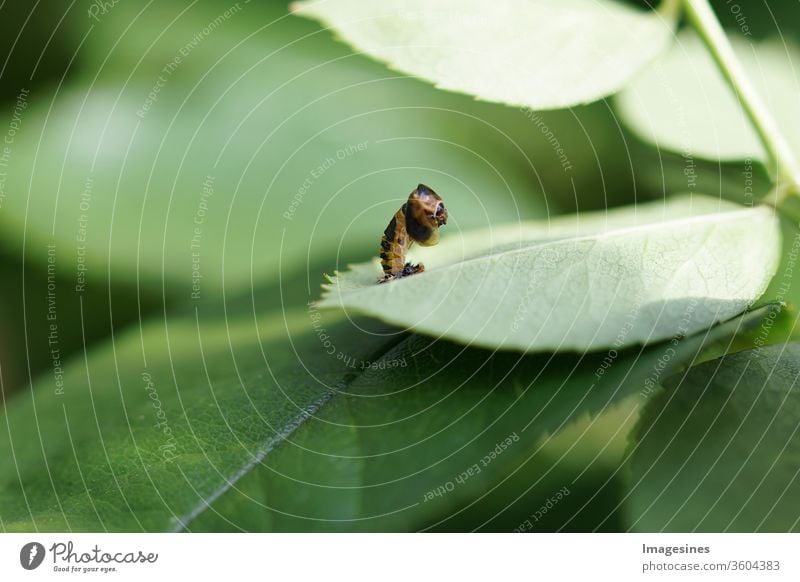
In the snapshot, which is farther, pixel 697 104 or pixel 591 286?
pixel 697 104

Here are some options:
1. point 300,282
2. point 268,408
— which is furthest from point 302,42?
point 268,408

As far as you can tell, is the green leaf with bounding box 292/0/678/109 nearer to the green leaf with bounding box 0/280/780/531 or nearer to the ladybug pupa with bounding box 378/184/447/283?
the ladybug pupa with bounding box 378/184/447/283

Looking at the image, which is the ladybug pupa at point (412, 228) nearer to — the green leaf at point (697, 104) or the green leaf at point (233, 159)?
the green leaf at point (233, 159)

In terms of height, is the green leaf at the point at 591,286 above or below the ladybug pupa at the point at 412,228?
below
